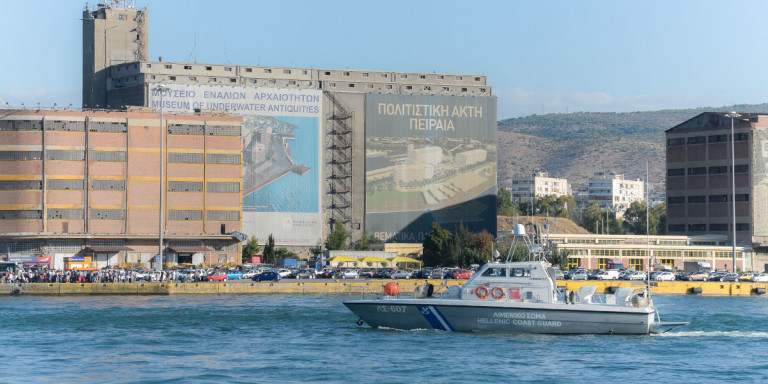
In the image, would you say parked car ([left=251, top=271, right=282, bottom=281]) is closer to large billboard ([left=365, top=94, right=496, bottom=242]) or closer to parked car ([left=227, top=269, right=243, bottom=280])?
parked car ([left=227, top=269, right=243, bottom=280])

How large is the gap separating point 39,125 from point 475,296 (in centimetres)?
9905

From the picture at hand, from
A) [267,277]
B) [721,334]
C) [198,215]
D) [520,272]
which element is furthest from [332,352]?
[198,215]

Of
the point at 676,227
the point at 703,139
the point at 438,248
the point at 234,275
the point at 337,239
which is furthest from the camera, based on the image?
the point at 676,227

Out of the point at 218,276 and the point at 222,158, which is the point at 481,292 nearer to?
the point at 218,276

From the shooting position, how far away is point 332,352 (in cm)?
5428

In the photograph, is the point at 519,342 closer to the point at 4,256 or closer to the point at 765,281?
the point at 765,281

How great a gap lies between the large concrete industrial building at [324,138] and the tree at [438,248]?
27506 mm

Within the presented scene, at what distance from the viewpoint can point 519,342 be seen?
184ft

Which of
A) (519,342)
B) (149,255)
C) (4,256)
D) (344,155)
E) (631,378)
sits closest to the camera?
(631,378)

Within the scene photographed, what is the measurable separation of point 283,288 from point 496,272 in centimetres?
4427

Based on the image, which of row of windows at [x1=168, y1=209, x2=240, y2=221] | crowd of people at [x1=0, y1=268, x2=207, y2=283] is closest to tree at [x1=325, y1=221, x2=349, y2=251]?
row of windows at [x1=168, y1=209, x2=240, y2=221]

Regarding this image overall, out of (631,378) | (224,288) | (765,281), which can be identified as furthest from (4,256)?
(631,378)

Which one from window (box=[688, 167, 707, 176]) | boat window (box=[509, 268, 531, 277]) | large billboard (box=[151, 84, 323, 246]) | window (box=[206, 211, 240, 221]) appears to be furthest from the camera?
window (box=[688, 167, 707, 176])

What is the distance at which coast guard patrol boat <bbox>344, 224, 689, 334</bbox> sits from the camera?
2267 inches
